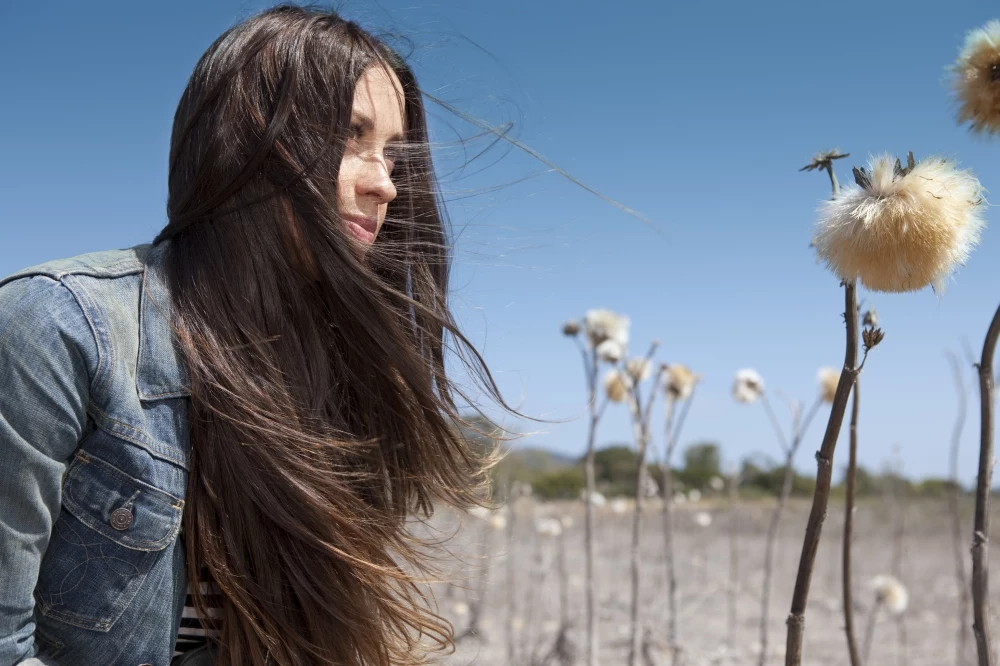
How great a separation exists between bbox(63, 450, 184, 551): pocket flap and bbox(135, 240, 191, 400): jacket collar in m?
0.08

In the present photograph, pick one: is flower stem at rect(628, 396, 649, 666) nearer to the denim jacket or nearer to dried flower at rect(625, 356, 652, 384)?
dried flower at rect(625, 356, 652, 384)

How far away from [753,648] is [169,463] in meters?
3.83

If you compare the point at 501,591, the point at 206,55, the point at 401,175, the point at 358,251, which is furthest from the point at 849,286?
the point at 501,591

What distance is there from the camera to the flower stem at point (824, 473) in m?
0.68

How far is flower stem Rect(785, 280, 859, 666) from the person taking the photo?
2.23 ft

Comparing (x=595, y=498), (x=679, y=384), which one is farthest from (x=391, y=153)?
(x=595, y=498)

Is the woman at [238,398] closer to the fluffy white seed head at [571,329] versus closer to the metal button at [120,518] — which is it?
the metal button at [120,518]

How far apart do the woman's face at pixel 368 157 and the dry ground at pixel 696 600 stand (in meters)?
0.54

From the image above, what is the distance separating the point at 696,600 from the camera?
5305 millimetres

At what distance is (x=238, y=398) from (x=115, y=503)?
14 centimetres

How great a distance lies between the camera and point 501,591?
577 cm

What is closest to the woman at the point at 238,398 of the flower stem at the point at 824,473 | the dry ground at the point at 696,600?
the dry ground at the point at 696,600

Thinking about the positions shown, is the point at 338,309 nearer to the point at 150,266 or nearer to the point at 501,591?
the point at 150,266

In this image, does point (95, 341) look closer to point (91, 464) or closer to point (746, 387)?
point (91, 464)
